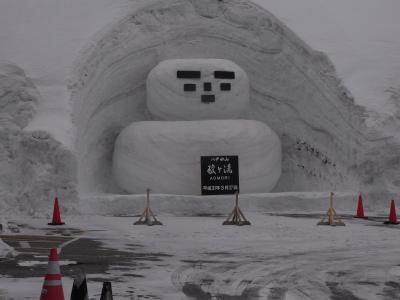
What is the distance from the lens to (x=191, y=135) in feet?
64.5

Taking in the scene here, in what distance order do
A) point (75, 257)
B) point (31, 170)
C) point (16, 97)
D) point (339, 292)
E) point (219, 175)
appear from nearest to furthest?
1. point (339, 292)
2. point (75, 257)
3. point (31, 170)
4. point (16, 97)
5. point (219, 175)

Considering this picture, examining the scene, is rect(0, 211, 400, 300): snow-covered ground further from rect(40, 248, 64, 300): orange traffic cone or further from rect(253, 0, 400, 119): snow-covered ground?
rect(253, 0, 400, 119): snow-covered ground

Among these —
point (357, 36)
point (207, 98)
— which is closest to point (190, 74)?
point (207, 98)

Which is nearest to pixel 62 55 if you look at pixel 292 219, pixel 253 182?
pixel 253 182

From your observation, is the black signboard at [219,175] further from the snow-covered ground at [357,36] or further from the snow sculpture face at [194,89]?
the snow-covered ground at [357,36]

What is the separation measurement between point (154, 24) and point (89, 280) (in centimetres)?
1602

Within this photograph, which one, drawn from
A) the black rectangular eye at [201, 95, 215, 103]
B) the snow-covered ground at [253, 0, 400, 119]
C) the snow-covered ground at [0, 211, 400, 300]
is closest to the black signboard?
the black rectangular eye at [201, 95, 215, 103]

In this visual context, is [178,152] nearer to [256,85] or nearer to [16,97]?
[256,85]

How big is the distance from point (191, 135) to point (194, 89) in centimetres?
173

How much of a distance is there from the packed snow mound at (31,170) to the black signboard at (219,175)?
4044 millimetres

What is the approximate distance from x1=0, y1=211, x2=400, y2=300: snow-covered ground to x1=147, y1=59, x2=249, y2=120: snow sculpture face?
22.3ft

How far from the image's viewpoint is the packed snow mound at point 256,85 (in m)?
20.9

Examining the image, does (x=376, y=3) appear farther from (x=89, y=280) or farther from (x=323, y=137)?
(x=89, y=280)

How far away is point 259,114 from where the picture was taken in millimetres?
22969
